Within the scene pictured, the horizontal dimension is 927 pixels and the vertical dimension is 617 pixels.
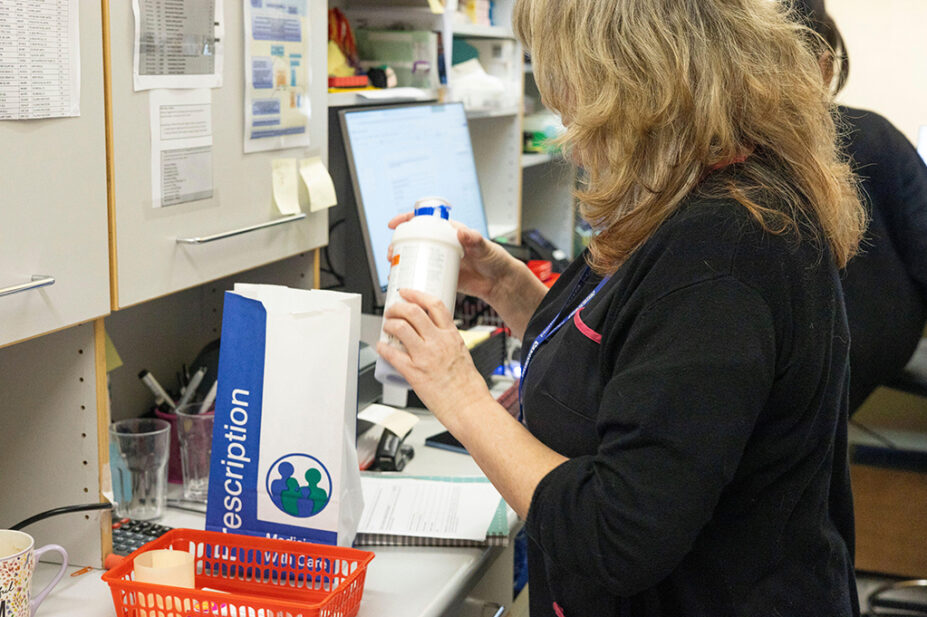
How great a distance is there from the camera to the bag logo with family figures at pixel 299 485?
1.13 meters

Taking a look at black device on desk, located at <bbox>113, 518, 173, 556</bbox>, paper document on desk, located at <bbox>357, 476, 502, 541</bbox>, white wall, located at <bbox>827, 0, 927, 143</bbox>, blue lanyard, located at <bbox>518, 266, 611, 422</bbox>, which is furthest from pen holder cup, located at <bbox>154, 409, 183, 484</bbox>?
white wall, located at <bbox>827, 0, 927, 143</bbox>

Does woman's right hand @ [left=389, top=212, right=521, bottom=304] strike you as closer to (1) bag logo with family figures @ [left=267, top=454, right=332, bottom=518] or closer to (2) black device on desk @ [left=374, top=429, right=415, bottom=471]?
(2) black device on desk @ [left=374, top=429, right=415, bottom=471]

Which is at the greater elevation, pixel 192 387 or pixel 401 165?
pixel 401 165

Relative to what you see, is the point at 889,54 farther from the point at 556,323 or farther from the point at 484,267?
the point at 556,323

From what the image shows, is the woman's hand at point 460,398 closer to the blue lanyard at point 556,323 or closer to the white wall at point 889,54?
the blue lanyard at point 556,323

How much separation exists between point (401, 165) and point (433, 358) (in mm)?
999

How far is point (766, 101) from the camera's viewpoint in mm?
904

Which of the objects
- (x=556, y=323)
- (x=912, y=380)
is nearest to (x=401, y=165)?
(x=556, y=323)

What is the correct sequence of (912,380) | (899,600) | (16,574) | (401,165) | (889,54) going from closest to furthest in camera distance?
(16,574) → (401,165) → (912,380) → (899,600) → (889,54)

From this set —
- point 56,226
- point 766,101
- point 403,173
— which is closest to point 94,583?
point 56,226

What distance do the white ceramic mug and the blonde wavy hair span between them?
2.25 feet

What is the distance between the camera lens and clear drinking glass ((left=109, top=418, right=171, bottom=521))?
131 centimetres

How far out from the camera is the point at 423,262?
1112 millimetres

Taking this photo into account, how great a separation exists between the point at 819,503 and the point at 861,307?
1368 millimetres
